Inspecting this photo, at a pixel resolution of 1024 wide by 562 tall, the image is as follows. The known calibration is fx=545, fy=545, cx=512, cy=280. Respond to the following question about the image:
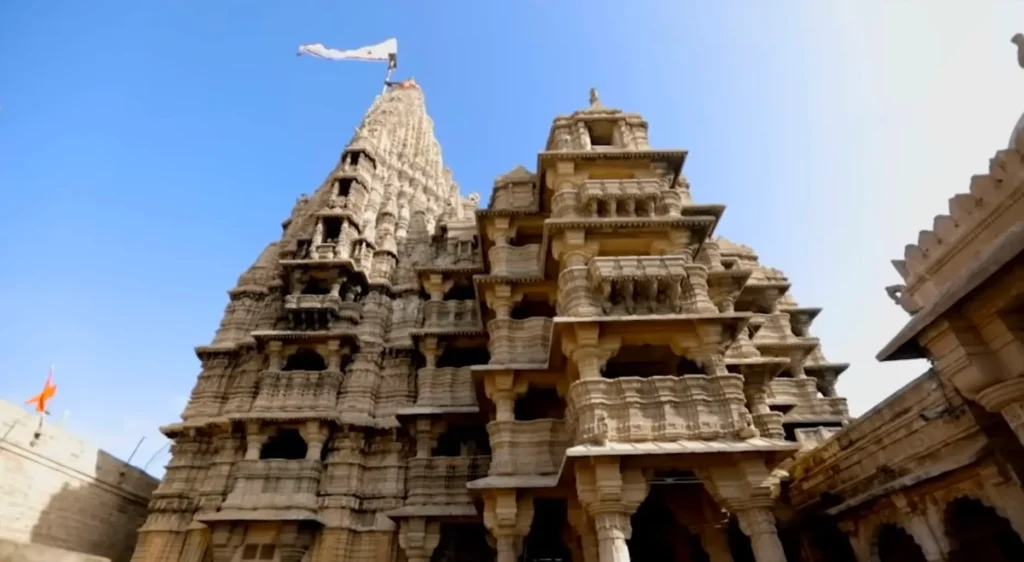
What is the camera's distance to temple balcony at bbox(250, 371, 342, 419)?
58.0ft

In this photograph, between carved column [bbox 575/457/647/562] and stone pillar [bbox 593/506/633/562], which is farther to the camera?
carved column [bbox 575/457/647/562]

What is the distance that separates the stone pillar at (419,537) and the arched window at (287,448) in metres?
6.10

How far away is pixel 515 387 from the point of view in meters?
13.9

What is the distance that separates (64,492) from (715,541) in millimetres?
19144

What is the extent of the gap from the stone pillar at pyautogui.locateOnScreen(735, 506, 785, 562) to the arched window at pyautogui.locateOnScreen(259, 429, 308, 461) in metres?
14.9

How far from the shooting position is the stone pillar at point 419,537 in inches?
584

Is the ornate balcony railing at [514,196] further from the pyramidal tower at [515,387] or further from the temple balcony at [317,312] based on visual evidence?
the temple balcony at [317,312]

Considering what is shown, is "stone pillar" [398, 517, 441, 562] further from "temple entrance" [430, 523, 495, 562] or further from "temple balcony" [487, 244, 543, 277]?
"temple balcony" [487, 244, 543, 277]

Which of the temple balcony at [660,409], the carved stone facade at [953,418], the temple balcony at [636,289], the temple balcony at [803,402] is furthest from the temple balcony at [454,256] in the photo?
the carved stone facade at [953,418]

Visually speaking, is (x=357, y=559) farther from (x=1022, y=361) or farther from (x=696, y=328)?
(x=1022, y=361)

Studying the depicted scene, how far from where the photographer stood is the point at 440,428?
16.8 meters

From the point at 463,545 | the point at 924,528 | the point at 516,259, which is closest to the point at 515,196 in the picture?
the point at 516,259

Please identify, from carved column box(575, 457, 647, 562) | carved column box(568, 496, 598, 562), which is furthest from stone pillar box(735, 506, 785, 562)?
carved column box(568, 496, 598, 562)

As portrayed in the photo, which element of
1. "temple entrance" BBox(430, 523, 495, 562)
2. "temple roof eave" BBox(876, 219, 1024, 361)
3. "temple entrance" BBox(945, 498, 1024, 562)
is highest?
"temple roof eave" BBox(876, 219, 1024, 361)
